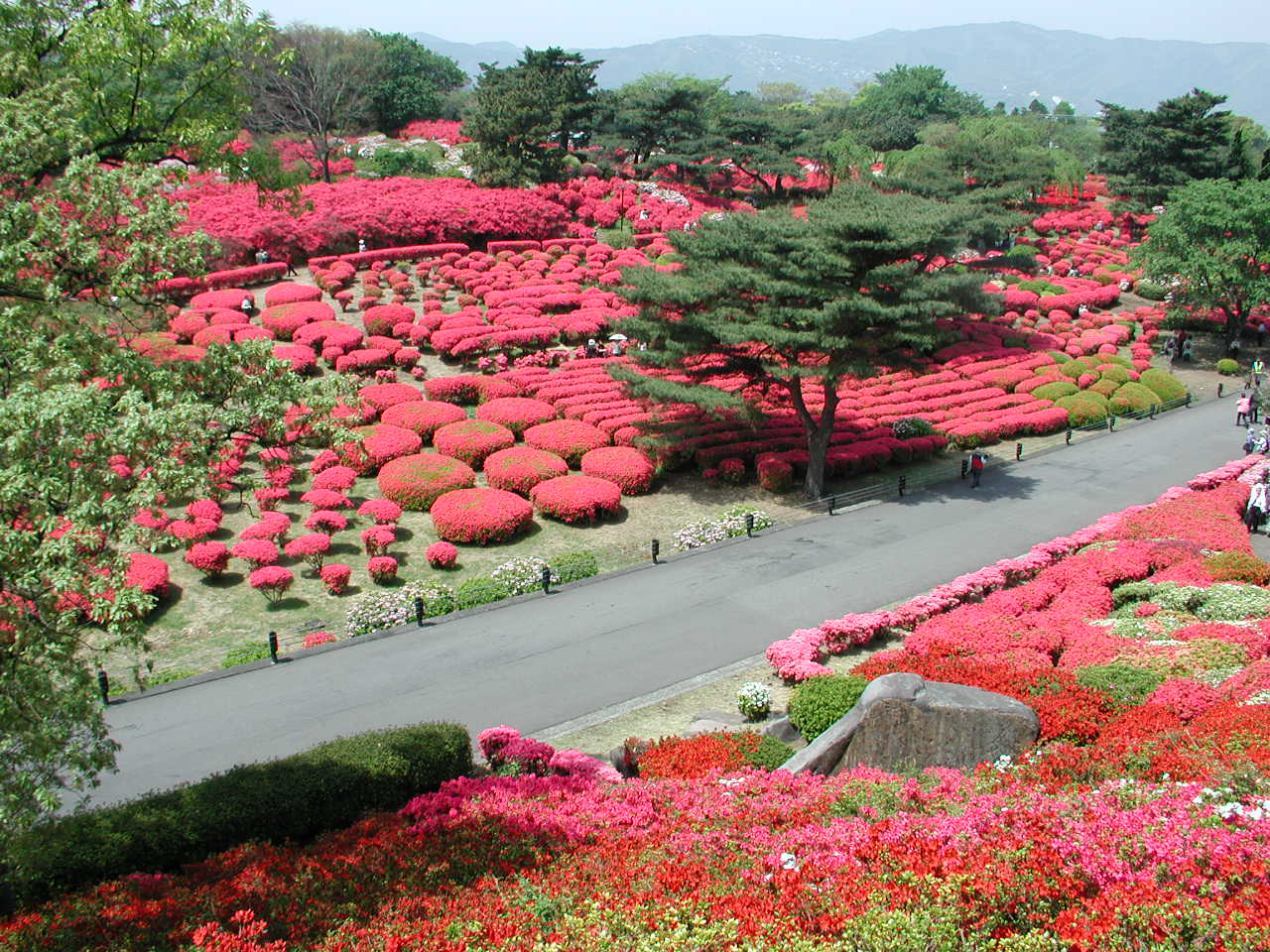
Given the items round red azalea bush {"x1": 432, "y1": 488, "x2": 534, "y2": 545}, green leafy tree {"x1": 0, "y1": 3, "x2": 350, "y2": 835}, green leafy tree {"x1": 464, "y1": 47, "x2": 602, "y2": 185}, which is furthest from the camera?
green leafy tree {"x1": 464, "y1": 47, "x2": 602, "y2": 185}

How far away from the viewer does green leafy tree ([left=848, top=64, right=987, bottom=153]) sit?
7231cm

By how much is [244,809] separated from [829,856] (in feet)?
18.9

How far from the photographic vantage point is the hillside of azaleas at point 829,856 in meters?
6.35

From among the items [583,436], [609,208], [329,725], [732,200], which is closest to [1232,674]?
[329,725]

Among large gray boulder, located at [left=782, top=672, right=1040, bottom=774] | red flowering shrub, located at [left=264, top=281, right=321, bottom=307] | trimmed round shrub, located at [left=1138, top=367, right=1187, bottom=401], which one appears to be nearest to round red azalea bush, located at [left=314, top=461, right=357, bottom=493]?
red flowering shrub, located at [left=264, top=281, right=321, bottom=307]

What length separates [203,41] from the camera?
9938 mm

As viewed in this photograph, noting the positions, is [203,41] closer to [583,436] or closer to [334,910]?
[334,910]

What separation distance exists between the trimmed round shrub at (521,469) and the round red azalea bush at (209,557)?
249 inches

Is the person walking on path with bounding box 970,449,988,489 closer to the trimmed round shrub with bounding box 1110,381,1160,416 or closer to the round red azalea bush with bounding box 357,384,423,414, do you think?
the trimmed round shrub with bounding box 1110,381,1160,416

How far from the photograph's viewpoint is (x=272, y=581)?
17781 mm

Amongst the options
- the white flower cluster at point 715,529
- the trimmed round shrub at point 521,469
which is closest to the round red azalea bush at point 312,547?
the trimmed round shrub at point 521,469

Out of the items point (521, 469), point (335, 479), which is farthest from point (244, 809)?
point (521, 469)

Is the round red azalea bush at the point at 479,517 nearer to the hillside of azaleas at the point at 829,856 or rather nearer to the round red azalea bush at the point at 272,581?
the round red azalea bush at the point at 272,581

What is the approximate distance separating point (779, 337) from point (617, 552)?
5.97 metres
